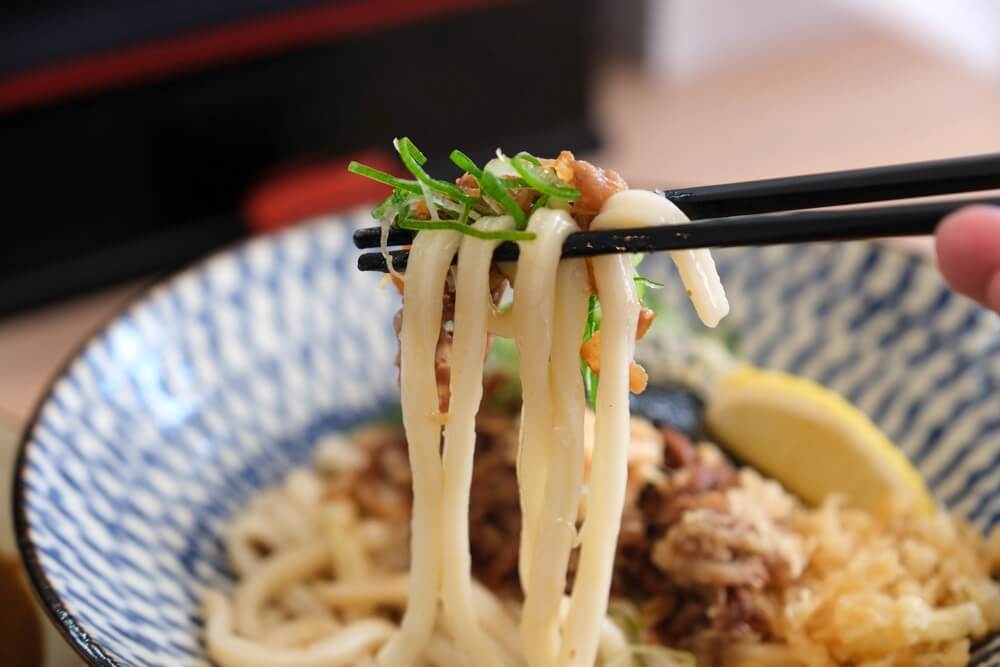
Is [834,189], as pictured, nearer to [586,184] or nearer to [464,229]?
[586,184]

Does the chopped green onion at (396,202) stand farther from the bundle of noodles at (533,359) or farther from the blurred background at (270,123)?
the blurred background at (270,123)

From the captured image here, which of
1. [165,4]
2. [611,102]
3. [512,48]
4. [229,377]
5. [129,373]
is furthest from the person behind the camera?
[611,102]

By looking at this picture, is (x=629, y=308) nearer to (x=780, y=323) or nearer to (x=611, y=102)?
(x=780, y=323)

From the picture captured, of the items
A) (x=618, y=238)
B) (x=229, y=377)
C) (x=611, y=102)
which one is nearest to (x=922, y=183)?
(x=618, y=238)

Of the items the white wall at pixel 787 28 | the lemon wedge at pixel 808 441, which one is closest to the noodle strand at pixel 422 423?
the lemon wedge at pixel 808 441

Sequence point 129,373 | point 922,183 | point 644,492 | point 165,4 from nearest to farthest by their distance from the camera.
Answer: point 922,183 → point 644,492 → point 129,373 → point 165,4

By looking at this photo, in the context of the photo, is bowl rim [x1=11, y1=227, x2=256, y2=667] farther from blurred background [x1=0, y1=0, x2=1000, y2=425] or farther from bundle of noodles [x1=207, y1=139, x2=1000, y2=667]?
blurred background [x1=0, y1=0, x2=1000, y2=425]

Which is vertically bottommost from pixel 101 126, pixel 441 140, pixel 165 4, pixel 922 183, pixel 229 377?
pixel 229 377
